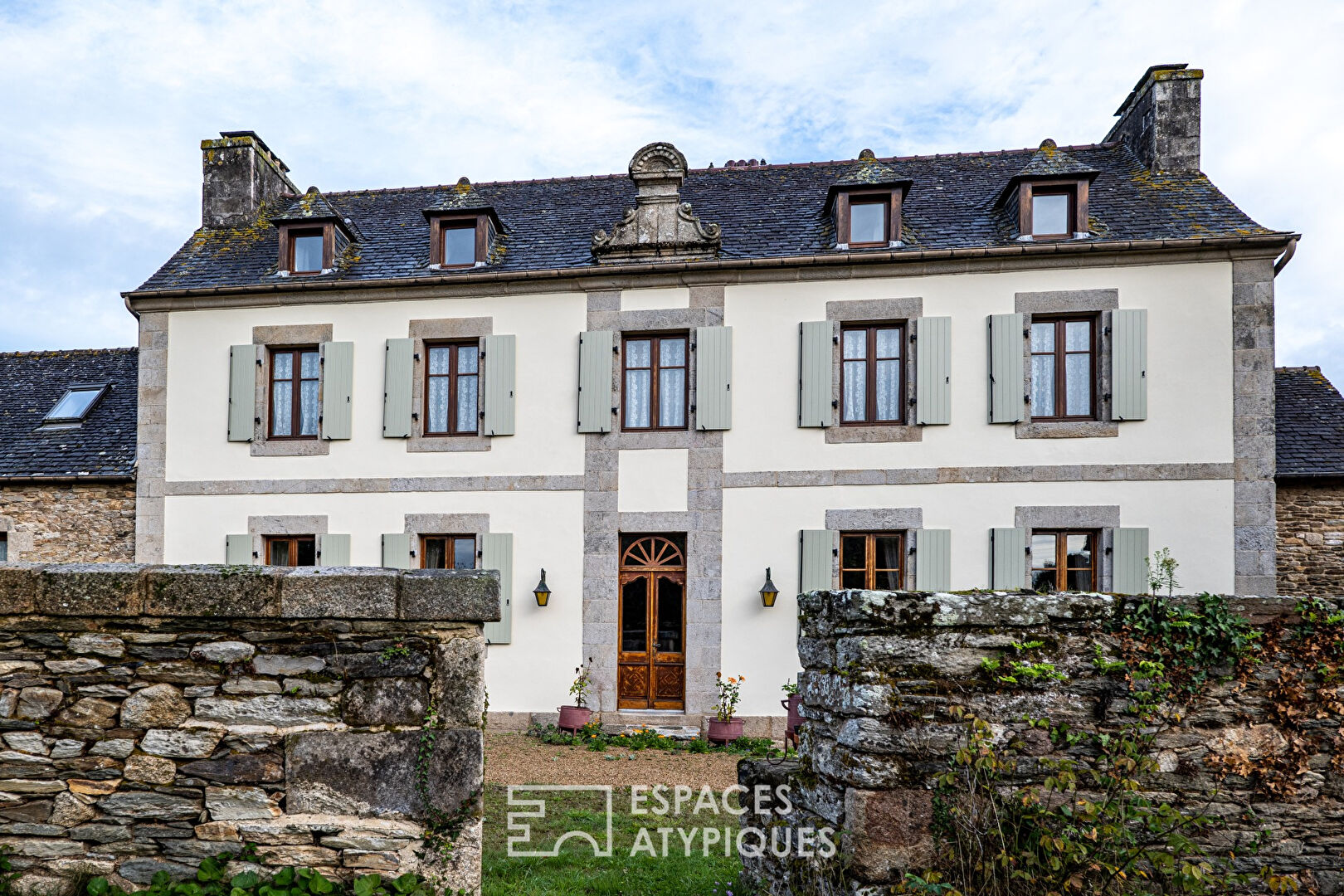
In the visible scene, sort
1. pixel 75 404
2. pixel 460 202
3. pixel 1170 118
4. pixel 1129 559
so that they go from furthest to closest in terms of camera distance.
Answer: pixel 75 404 → pixel 460 202 → pixel 1170 118 → pixel 1129 559

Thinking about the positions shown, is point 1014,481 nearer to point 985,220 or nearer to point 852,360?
point 852,360

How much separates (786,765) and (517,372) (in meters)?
7.48

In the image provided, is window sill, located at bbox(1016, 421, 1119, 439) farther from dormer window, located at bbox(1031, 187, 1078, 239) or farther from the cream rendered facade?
dormer window, located at bbox(1031, 187, 1078, 239)

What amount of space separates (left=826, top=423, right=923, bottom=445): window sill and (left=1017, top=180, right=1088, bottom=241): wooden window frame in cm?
278

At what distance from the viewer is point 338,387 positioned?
1138cm

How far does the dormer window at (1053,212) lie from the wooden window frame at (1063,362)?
41.0 inches

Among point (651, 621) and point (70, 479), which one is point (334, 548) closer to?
point (70, 479)

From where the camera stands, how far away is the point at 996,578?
10133 millimetres

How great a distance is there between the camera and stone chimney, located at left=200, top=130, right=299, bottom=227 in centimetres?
1334

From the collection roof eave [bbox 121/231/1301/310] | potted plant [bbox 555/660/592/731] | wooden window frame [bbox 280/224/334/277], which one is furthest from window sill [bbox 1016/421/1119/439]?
wooden window frame [bbox 280/224/334/277]

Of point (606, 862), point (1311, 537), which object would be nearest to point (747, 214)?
point (1311, 537)

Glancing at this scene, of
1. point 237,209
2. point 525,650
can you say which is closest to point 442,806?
point 525,650

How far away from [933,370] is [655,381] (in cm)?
335

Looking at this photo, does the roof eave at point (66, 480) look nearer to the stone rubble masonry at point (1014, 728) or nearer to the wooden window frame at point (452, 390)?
the wooden window frame at point (452, 390)
